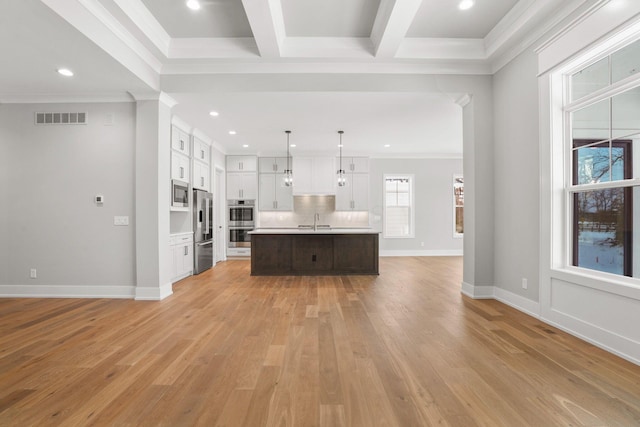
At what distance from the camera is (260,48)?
3707 millimetres

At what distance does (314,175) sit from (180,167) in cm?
376

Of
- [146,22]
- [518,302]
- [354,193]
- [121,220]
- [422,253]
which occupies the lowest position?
[422,253]

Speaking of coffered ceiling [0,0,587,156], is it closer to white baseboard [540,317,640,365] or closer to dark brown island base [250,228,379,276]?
dark brown island base [250,228,379,276]

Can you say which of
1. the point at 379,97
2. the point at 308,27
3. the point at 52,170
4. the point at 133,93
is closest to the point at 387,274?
the point at 379,97

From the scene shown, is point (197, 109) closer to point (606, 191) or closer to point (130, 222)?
point (130, 222)

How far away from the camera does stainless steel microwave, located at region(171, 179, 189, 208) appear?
5.36m

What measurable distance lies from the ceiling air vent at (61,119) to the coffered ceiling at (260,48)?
23 centimetres

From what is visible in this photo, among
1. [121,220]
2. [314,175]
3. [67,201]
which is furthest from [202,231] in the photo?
[314,175]

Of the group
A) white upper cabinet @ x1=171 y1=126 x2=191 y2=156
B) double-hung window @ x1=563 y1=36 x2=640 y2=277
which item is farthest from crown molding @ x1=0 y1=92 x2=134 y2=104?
double-hung window @ x1=563 y1=36 x2=640 y2=277

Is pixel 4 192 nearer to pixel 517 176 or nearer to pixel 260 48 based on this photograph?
pixel 260 48

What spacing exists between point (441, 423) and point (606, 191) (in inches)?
98.2

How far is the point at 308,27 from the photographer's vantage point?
3.65 m

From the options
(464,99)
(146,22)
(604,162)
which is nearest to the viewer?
(604,162)

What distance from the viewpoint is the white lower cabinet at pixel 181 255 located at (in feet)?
17.5
